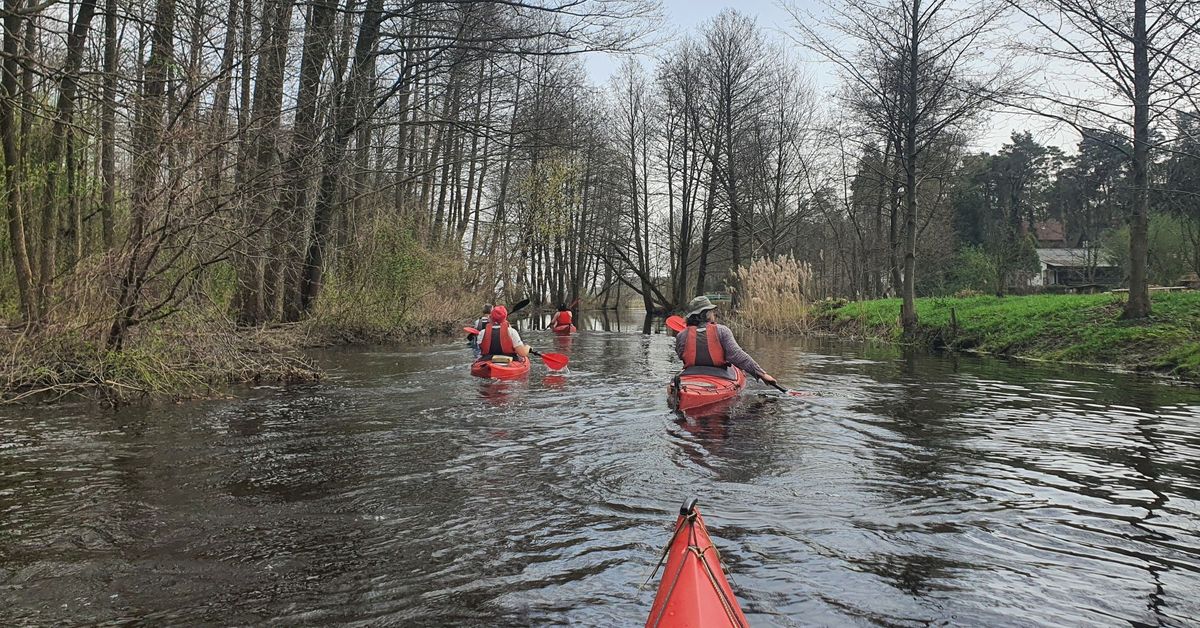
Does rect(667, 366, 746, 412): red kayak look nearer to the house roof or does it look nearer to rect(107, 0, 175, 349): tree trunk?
rect(107, 0, 175, 349): tree trunk

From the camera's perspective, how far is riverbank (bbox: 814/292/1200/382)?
1113cm

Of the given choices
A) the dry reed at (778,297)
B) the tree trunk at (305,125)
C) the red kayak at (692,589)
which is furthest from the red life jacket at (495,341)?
the dry reed at (778,297)

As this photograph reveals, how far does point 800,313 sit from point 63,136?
16.9 metres

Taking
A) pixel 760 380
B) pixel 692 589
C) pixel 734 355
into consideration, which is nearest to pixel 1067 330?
pixel 760 380

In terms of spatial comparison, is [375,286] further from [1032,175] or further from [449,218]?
[1032,175]

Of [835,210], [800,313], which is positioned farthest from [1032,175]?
[800,313]

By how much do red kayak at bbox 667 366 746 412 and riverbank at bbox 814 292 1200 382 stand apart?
635cm

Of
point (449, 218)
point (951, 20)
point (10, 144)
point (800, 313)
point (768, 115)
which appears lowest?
point (800, 313)

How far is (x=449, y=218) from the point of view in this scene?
2762 cm

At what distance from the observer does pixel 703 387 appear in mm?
8500

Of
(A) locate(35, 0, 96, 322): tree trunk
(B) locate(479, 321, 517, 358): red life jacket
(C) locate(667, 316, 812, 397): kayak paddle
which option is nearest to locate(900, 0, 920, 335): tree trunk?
(C) locate(667, 316, 812, 397): kayak paddle

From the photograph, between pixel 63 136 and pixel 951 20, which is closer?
pixel 63 136

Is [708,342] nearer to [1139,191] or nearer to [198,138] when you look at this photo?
[198,138]

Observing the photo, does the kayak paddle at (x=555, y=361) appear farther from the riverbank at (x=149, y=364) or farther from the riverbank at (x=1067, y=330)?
the riverbank at (x=1067, y=330)
